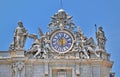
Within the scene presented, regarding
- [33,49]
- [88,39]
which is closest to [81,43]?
[88,39]

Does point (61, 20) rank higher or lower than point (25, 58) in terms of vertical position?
higher

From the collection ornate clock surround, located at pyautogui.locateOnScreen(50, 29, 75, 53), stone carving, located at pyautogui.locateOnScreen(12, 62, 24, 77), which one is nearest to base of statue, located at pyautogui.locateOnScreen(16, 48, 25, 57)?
stone carving, located at pyautogui.locateOnScreen(12, 62, 24, 77)

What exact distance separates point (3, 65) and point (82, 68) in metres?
5.05

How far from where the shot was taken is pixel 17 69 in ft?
124

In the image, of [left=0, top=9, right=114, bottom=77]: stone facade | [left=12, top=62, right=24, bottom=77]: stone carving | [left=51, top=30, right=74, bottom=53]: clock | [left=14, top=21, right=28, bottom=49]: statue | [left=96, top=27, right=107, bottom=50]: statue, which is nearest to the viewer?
[left=12, top=62, right=24, bottom=77]: stone carving

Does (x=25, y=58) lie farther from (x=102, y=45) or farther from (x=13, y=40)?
(x=102, y=45)

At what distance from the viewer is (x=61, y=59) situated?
38.1 metres

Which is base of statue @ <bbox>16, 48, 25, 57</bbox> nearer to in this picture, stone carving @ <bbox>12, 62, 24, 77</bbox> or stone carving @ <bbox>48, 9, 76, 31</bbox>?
stone carving @ <bbox>12, 62, 24, 77</bbox>

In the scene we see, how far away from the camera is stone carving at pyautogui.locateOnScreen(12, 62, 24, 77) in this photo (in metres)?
37.6

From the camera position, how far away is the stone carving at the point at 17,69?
3762 cm

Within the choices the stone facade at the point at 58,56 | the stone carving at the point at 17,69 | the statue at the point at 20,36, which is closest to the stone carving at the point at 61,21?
the stone facade at the point at 58,56

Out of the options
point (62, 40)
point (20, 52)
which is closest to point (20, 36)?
point (20, 52)

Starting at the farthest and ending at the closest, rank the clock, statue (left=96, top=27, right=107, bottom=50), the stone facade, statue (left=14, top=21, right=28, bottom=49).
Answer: statue (left=96, top=27, right=107, bottom=50), the clock, statue (left=14, top=21, right=28, bottom=49), the stone facade

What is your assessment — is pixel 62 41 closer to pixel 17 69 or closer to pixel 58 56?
pixel 58 56
